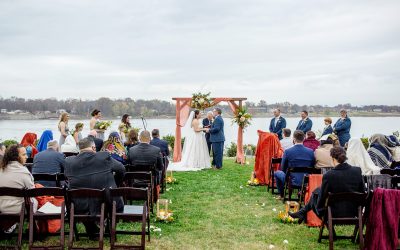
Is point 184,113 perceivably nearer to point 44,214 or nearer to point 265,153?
point 265,153

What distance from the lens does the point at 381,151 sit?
861cm

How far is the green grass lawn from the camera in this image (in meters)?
6.36

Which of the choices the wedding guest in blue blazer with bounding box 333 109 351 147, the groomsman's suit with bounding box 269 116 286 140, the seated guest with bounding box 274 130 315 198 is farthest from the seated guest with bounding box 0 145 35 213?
the wedding guest in blue blazer with bounding box 333 109 351 147


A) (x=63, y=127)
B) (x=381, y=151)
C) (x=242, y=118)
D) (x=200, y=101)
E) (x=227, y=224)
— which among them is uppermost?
(x=200, y=101)

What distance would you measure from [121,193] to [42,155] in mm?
2742

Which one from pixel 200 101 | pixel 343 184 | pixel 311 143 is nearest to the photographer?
pixel 343 184

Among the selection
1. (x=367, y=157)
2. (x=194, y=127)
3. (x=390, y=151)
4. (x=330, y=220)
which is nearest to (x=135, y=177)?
(x=330, y=220)

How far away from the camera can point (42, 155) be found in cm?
789

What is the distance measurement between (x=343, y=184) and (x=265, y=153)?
492 cm

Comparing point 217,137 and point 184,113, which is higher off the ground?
point 184,113

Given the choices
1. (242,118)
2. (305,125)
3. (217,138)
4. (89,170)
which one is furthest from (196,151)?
(89,170)

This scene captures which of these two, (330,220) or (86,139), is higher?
(86,139)

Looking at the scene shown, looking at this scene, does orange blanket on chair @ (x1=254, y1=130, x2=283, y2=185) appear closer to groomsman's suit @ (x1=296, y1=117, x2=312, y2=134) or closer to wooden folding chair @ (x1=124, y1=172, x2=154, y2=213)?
wooden folding chair @ (x1=124, y1=172, x2=154, y2=213)

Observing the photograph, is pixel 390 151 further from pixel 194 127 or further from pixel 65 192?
pixel 194 127
